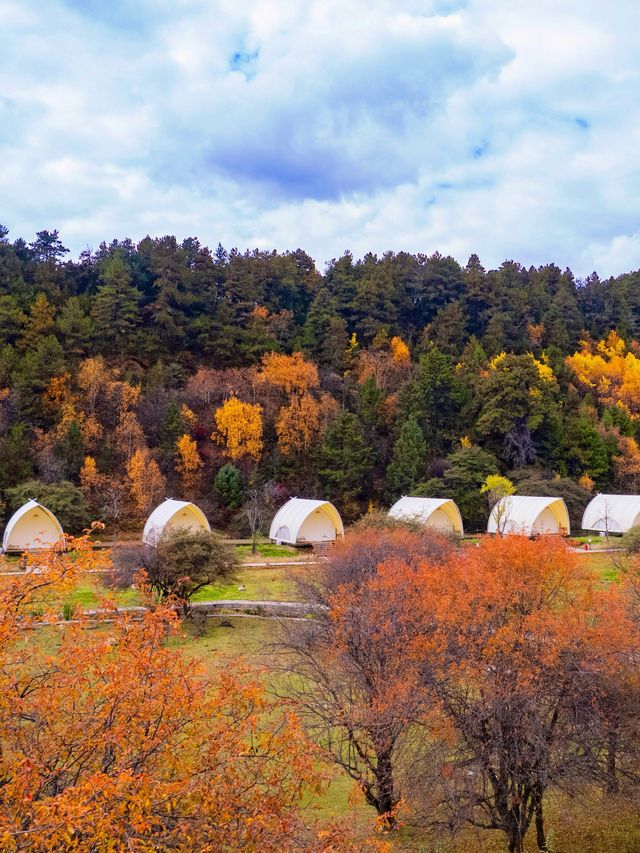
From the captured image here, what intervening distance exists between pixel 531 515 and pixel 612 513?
526cm

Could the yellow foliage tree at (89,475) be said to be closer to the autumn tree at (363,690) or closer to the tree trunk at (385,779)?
the autumn tree at (363,690)

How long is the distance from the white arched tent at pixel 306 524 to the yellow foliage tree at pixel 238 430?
6.68 m

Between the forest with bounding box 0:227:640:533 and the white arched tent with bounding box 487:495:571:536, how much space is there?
76.8 inches

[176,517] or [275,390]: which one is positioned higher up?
[275,390]

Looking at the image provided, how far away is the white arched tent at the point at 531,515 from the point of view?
1430 inches

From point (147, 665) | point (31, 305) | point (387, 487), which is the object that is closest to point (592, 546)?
point (387, 487)

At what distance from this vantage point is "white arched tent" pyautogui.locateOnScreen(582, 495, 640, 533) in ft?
121

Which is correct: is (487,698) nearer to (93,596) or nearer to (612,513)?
(93,596)

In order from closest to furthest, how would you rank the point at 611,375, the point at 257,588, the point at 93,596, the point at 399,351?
the point at 93,596
the point at 257,588
the point at 399,351
the point at 611,375

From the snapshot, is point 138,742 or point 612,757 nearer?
point 138,742

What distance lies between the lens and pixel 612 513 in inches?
1480


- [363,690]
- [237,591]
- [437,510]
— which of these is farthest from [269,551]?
[363,690]

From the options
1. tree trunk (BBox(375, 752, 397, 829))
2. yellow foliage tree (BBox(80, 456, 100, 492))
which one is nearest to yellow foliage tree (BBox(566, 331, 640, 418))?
yellow foliage tree (BBox(80, 456, 100, 492))

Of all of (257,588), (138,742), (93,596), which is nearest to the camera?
(138,742)
